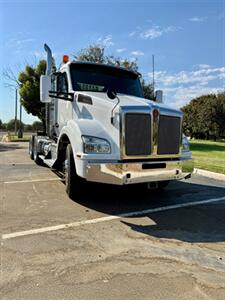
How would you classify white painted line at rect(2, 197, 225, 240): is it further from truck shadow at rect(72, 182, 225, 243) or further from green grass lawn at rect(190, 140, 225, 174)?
green grass lawn at rect(190, 140, 225, 174)

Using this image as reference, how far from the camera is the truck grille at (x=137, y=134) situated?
5.67 m

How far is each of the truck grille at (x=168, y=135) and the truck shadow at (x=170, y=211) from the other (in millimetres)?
1110

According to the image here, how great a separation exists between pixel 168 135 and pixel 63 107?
3.01 metres

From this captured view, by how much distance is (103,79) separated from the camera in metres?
7.53

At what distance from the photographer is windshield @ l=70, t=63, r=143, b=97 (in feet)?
23.9

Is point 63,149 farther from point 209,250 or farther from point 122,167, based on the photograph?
point 209,250

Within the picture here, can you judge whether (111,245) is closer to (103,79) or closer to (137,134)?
(137,134)

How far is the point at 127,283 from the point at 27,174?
6936 millimetres

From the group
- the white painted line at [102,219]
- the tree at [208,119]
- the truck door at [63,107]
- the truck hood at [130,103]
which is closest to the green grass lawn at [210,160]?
the white painted line at [102,219]

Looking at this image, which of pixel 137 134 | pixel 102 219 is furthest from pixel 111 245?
pixel 137 134

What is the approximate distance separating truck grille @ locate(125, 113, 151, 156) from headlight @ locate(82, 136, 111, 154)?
0.35 metres

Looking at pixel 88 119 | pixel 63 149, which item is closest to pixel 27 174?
pixel 63 149

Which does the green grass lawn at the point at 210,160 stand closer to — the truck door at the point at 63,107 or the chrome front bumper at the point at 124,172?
the chrome front bumper at the point at 124,172

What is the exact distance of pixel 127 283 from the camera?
3338mm
